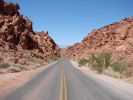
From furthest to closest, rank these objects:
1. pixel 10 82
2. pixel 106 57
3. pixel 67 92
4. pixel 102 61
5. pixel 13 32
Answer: pixel 13 32
pixel 106 57
pixel 102 61
pixel 10 82
pixel 67 92

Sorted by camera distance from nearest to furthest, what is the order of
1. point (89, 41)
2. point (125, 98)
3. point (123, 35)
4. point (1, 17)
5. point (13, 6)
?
point (125, 98) → point (123, 35) → point (1, 17) → point (13, 6) → point (89, 41)

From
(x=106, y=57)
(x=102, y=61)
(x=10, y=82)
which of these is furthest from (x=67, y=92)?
(x=106, y=57)

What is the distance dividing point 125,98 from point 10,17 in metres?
75.4

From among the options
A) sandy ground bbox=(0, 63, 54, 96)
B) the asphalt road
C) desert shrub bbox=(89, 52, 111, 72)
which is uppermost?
desert shrub bbox=(89, 52, 111, 72)

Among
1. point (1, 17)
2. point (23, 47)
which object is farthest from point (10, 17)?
point (23, 47)

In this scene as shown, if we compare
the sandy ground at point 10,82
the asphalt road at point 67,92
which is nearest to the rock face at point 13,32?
the sandy ground at point 10,82

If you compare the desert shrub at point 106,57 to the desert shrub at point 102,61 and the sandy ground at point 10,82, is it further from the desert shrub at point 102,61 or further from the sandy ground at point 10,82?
the sandy ground at point 10,82

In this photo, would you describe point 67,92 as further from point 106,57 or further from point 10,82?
point 106,57

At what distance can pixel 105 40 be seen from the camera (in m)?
92.1

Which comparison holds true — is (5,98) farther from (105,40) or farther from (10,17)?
(105,40)

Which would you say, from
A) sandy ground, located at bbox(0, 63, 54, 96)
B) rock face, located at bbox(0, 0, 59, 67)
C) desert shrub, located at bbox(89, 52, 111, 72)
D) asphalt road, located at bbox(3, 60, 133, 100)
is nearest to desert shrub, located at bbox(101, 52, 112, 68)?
desert shrub, located at bbox(89, 52, 111, 72)

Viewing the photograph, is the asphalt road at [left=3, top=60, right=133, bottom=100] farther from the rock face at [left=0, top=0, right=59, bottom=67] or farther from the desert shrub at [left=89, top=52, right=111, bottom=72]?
the rock face at [left=0, top=0, right=59, bottom=67]

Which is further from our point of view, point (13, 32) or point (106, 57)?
point (13, 32)

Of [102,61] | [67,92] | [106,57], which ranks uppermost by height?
[106,57]
